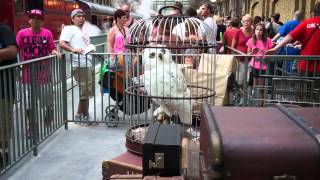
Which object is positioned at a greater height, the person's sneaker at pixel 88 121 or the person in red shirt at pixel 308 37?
the person in red shirt at pixel 308 37

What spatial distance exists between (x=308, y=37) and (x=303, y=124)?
189 inches

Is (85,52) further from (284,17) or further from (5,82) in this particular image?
(284,17)

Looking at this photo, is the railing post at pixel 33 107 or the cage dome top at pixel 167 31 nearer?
the cage dome top at pixel 167 31

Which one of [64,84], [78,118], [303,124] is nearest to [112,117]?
[78,118]

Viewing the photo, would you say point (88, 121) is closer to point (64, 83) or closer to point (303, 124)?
point (64, 83)

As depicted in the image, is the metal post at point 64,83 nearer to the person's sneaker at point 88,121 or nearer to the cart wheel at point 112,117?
the person's sneaker at point 88,121

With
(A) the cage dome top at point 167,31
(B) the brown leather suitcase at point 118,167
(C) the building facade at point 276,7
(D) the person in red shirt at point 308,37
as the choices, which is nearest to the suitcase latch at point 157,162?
(B) the brown leather suitcase at point 118,167

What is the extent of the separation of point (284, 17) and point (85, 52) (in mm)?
15076

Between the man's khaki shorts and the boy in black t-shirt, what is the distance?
1.79 m

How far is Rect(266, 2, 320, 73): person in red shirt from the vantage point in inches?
231

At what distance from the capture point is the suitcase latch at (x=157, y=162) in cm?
205

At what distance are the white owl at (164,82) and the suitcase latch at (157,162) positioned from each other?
175 centimetres

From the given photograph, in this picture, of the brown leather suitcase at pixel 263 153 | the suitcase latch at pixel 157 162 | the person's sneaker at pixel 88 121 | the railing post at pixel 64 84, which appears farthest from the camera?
the person's sneaker at pixel 88 121

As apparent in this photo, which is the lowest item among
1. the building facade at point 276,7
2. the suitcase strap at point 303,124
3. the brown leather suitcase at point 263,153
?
the brown leather suitcase at point 263,153
